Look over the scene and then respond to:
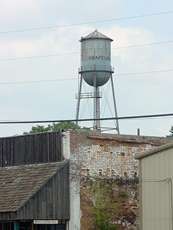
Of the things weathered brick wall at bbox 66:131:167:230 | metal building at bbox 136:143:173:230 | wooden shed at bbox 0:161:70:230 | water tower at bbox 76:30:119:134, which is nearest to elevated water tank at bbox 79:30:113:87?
water tower at bbox 76:30:119:134

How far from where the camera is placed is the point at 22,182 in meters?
43.1

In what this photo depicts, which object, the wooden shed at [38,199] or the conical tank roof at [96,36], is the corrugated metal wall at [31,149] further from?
the conical tank roof at [96,36]

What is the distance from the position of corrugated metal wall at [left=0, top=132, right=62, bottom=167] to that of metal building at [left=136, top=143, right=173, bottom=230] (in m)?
5.23

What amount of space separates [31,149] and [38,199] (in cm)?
335

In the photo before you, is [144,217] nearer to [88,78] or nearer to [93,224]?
[93,224]

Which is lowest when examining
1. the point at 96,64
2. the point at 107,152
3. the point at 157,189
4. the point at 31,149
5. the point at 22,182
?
the point at 157,189

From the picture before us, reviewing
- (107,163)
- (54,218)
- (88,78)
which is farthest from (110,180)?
(88,78)

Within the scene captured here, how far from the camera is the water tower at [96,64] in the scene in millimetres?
66812

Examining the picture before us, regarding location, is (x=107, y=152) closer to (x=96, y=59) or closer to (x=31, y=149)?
(x=31, y=149)

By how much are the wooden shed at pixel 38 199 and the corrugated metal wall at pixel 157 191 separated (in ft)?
15.0

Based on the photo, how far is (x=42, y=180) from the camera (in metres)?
42.2

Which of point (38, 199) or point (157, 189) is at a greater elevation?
point (157, 189)

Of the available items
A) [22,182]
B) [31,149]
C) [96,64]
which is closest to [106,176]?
[31,149]

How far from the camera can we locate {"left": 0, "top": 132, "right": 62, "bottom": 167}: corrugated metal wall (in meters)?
43.2
